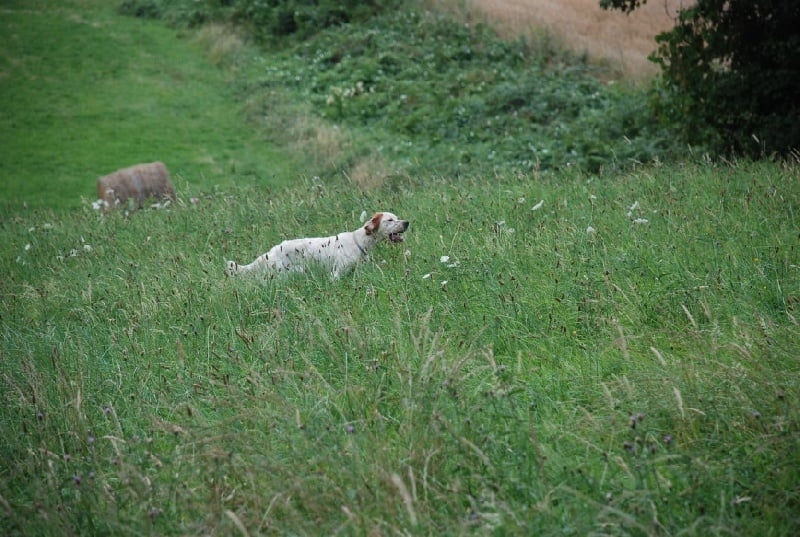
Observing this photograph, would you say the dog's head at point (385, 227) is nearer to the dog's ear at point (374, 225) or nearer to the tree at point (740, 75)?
the dog's ear at point (374, 225)

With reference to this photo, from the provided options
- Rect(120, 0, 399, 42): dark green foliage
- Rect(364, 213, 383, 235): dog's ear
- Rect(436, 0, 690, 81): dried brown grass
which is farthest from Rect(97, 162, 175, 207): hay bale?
Rect(120, 0, 399, 42): dark green foliage

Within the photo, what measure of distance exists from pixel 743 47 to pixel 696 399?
404 inches

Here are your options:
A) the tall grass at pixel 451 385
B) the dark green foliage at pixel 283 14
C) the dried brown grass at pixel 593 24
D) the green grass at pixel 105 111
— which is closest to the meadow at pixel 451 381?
the tall grass at pixel 451 385

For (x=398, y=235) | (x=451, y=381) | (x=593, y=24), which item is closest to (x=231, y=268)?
(x=398, y=235)

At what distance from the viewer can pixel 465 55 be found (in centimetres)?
2577

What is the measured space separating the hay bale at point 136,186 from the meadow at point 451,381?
20.5 ft

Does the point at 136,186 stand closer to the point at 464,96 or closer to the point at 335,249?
the point at 335,249

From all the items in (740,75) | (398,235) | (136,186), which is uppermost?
(740,75)

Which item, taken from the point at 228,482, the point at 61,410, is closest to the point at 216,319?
the point at 61,410

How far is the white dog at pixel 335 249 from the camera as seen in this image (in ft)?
26.6

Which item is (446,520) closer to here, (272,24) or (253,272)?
(253,272)

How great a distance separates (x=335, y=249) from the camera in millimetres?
8391

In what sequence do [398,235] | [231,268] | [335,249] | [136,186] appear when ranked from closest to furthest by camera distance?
[231,268] → [335,249] → [398,235] → [136,186]

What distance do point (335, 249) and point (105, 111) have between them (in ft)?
68.5
